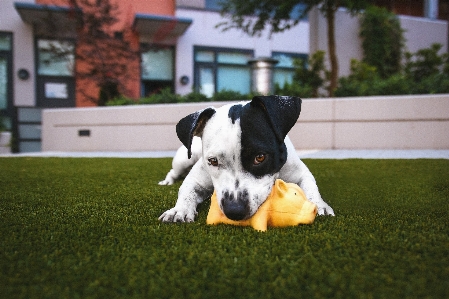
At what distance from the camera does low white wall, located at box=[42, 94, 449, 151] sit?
8.21 m

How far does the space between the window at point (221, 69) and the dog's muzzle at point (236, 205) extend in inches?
547

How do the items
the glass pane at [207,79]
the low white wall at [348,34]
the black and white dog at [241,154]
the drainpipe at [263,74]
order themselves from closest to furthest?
the black and white dog at [241,154]
the drainpipe at [263,74]
the glass pane at [207,79]
the low white wall at [348,34]

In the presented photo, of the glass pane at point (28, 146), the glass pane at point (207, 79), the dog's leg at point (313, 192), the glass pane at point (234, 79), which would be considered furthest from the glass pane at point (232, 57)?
the dog's leg at point (313, 192)

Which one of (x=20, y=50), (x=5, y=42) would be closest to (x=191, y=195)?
(x=20, y=50)

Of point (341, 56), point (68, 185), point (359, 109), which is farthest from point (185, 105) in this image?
point (341, 56)

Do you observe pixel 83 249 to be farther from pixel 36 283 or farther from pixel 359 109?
pixel 359 109

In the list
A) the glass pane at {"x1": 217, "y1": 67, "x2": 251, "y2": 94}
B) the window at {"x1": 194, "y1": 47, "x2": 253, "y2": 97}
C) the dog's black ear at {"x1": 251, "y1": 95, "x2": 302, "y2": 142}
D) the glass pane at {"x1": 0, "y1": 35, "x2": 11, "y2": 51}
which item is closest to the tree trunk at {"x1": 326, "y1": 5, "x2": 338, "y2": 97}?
the window at {"x1": 194, "y1": 47, "x2": 253, "y2": 97}

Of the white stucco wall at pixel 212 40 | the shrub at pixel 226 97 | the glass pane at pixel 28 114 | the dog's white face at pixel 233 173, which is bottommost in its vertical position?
the dog's white face at pixel 233 173

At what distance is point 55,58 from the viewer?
45.3 ft

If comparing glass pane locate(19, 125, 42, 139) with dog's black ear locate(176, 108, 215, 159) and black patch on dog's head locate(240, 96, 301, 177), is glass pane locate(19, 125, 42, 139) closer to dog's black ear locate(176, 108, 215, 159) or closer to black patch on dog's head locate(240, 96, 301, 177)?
dog's black ear locate(176, 108, 215, 159)

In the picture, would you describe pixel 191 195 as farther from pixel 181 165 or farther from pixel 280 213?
pixel 181 165

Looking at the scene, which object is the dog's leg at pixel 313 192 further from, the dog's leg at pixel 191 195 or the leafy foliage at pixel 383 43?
the leafy foliage at pixel 383 43

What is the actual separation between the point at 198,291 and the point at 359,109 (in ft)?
26.2

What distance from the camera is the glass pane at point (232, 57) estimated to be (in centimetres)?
1638
